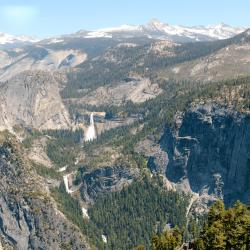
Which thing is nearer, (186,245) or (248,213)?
(248,213)

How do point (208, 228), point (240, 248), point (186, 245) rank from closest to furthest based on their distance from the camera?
point (240, 248) < point (208, 228) < point (186, 245)

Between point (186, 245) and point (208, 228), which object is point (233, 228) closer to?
point (208, 228)

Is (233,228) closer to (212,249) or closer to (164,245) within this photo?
(212,249)

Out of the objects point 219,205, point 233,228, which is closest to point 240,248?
point 233,228

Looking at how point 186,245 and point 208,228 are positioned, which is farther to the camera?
point 186,245

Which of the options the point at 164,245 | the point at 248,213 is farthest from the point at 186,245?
the point at 248,213

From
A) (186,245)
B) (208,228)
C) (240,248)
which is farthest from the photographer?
(186,245)

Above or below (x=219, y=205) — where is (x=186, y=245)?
below

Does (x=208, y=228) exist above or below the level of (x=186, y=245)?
above
